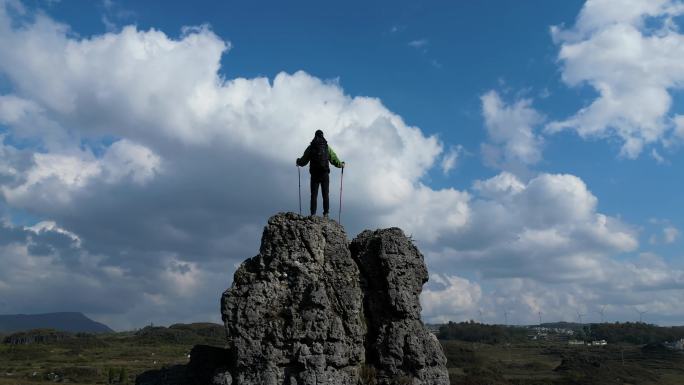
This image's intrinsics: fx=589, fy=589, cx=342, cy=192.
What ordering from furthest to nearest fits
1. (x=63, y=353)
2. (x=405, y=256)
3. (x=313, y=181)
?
(x=63, y=353) < (x=313, y=181) < (x=405, y=256)

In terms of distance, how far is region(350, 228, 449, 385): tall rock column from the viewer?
1424 cm

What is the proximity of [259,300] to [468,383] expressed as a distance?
48.2m

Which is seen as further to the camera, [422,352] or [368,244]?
[368,244]

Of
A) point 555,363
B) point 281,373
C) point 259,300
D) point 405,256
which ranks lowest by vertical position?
point 555,363

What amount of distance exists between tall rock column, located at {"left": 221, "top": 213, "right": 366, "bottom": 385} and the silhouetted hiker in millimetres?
2630

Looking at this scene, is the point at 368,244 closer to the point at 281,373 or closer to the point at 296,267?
the point at 296,267

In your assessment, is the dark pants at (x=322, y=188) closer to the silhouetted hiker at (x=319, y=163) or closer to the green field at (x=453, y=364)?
the silhouetted hiker at (x=319, y=163)

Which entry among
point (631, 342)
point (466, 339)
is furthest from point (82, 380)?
point (631, 342)

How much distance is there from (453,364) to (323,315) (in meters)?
91.4

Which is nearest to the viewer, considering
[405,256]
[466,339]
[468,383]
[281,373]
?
[281,373]

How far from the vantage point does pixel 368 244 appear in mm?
15531

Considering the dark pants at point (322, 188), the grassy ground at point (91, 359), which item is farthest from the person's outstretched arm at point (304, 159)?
the grassy ground at point (91, 359)

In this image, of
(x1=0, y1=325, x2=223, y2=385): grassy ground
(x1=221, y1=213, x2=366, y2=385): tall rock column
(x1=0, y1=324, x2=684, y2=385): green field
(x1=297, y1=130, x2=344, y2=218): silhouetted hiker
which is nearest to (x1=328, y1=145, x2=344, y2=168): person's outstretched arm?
(x1=297, y1=130, x2=344, y2=218): silhouetted hiker

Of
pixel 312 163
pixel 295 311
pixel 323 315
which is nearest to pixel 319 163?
pixel 312 163
